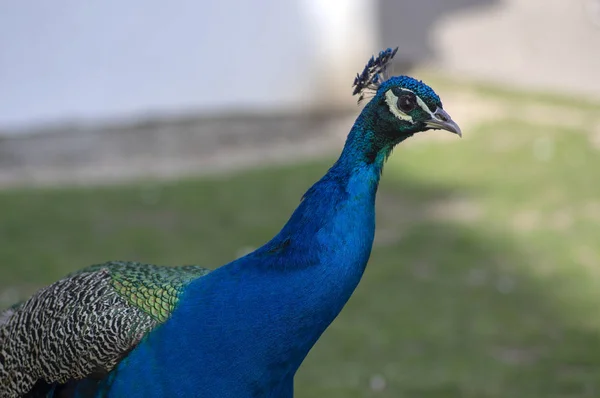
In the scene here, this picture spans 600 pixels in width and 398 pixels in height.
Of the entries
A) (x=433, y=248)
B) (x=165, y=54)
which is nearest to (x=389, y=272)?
(x=433, y=248)

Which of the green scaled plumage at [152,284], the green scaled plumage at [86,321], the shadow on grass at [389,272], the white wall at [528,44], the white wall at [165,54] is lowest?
the shadow on grass at [389,272]

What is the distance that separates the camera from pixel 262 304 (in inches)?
83.0

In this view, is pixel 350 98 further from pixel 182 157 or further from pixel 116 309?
pixel 116 309

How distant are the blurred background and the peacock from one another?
1331mm

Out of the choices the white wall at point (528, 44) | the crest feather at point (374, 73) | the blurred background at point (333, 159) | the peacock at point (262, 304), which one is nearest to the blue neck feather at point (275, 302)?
the peacock at point (262, 304)

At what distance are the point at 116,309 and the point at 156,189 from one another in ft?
12.3

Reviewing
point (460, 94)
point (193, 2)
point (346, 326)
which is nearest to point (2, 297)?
point (346, 326)

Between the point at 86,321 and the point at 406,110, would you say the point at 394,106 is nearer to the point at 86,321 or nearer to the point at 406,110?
the point at 406,110

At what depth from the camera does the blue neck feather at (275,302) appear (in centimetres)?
207

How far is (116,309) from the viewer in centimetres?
229

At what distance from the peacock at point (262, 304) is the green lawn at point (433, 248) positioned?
1.35m

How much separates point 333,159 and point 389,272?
188cm

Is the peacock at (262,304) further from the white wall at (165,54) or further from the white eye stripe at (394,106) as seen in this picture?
the white wall at (165,54)

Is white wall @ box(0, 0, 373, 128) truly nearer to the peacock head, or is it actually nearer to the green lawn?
the green lawn
